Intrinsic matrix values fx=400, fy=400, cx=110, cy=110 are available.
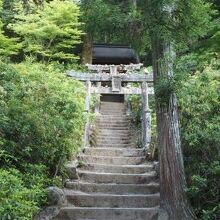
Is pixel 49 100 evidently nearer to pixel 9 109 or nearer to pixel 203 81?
pixel 9 109

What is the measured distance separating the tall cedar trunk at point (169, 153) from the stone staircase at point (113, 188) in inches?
27.6

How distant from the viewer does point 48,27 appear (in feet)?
55.5

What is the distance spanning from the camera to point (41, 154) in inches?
316

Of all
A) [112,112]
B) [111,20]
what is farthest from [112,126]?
[111,20]

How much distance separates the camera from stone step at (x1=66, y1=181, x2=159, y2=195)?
8.58 m

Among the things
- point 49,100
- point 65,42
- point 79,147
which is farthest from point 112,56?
point 49,100

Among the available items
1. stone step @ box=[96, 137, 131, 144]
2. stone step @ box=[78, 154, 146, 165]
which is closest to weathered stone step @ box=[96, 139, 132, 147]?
stone step @ box=[96, 137, 131, 144]

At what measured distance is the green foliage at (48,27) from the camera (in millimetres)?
17047

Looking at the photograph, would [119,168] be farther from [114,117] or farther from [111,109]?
[111,109]

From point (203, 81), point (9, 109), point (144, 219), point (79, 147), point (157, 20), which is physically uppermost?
point (157, 20)

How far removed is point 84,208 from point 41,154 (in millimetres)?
1388

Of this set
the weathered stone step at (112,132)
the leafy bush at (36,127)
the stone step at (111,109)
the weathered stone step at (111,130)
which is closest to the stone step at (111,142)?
the weathered stone step at (112,132)

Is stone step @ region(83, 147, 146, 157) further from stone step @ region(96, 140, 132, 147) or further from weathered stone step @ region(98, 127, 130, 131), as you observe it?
weathered stone step @ region(98, 127, 130, 131)

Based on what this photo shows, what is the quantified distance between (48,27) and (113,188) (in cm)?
1014
